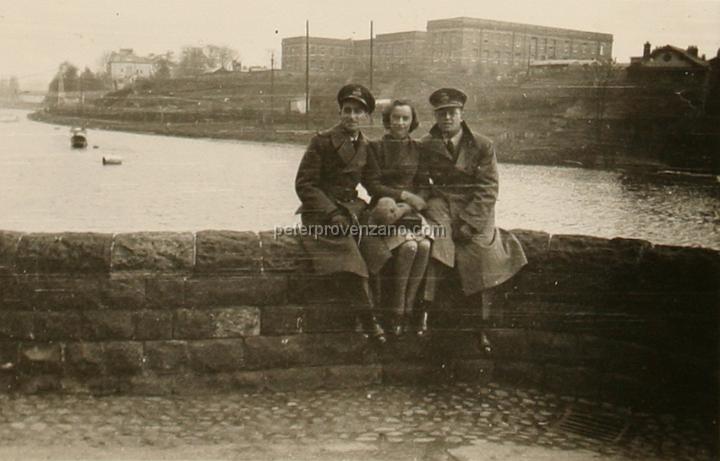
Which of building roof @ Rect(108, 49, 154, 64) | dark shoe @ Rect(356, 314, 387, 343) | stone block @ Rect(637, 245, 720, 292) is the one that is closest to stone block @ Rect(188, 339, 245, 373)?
dark shoe @ Rect(356, 314, 387, 343)

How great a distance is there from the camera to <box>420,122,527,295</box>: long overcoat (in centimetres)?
482

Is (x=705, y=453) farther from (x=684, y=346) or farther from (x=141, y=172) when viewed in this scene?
(x=141, y=172)

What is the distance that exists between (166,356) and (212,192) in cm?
1434

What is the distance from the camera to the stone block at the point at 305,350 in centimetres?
477

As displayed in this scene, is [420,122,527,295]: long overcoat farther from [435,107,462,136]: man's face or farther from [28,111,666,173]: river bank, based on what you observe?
[28,111,666,173]: river bank

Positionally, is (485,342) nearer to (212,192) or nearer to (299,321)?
(299,321)

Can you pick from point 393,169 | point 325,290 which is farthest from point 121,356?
point 393,169

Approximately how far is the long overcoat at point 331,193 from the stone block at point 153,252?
766 millimetres

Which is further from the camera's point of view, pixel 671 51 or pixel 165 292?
pixel 671 51

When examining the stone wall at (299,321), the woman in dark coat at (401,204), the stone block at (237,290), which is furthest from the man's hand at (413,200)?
the stone block at (237,290)

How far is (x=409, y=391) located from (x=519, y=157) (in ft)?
18.4

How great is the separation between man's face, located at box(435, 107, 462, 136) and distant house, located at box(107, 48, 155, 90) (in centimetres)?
343

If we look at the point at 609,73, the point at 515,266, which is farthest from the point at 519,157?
the point at 515,266

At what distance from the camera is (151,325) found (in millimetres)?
4660
